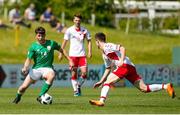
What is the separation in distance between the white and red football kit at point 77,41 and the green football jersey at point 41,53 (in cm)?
508

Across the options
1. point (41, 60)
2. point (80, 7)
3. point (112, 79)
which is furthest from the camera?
point (80, 7)

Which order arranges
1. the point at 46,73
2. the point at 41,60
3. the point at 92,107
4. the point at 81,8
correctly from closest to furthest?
the point at 92,107 → the point at 46,73 → the point at 41,60 → the point at 81,8

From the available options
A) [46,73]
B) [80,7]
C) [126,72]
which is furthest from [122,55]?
[80,7]

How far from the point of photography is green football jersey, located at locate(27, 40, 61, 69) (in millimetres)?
20500

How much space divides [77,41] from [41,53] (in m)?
5.39

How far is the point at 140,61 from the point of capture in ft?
166

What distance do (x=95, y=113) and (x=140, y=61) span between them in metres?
33.1

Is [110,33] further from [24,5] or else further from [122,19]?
[122,19]

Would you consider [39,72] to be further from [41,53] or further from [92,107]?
[92,107]

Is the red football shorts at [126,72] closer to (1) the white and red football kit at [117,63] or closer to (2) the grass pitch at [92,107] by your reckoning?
(1) the white and red football kit at [117,63]

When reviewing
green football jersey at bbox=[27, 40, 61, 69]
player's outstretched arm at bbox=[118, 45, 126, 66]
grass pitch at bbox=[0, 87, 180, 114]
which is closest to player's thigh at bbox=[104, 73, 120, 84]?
player's outstretched arm at bbox=[118, 45, 126, 66]

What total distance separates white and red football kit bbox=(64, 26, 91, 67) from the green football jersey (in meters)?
5.08

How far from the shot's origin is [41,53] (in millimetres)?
20516

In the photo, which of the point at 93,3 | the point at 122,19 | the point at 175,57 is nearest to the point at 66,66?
the point at 175,57
